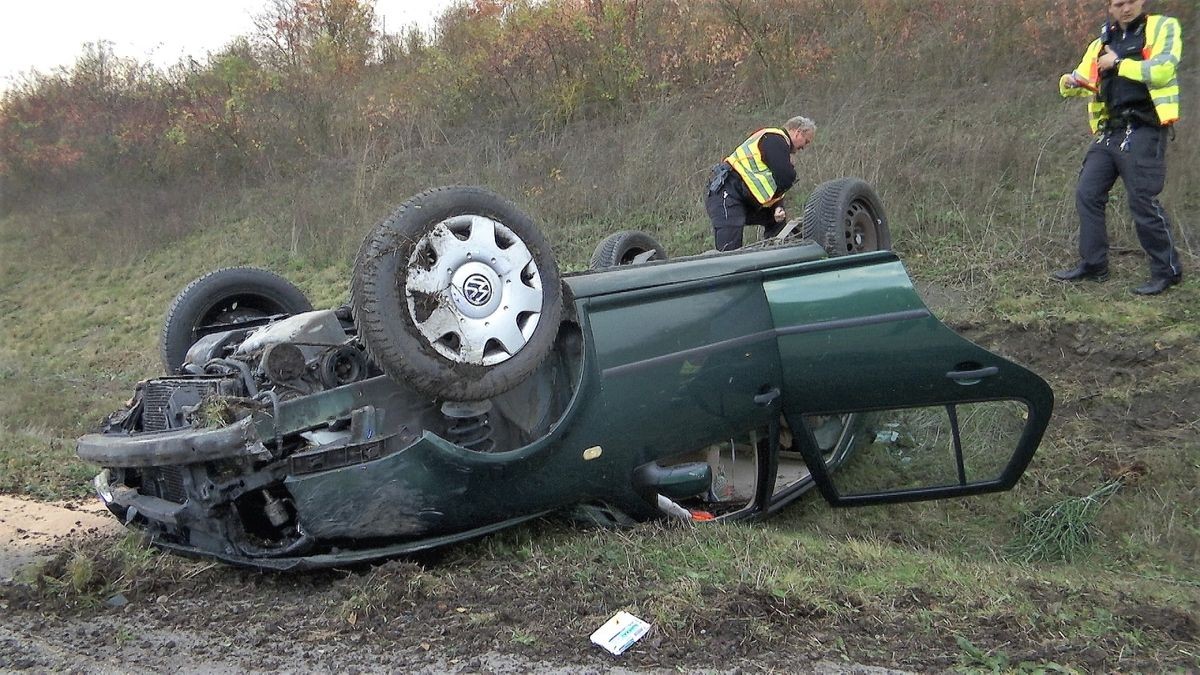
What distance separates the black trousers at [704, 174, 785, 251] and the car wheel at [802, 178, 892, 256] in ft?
3.99

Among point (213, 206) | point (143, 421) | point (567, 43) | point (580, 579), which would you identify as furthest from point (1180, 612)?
point (213, 206)

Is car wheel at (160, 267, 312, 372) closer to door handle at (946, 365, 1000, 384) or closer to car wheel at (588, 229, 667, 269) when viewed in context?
car wheel at (588, 229, 667, 269)

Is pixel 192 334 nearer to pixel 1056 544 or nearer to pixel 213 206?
pixel 1056 544

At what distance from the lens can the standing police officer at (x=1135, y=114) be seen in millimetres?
5270

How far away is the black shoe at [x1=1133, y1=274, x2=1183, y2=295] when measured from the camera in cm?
570

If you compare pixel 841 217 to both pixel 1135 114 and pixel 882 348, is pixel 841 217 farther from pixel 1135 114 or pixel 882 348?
pixel 1135 114

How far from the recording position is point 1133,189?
550 cm

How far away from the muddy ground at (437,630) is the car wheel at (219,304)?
1.11 m

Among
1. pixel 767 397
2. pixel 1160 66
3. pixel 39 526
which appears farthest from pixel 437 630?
pixel 1160 66

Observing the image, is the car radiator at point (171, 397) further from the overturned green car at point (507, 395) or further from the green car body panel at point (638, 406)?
the green car body panel at point (638, 406)

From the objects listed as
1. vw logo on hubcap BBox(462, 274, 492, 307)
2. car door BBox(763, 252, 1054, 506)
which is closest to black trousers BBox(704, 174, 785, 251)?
car door BBox(763, 252, 1054, 506)

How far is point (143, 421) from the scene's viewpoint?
350 centimetres

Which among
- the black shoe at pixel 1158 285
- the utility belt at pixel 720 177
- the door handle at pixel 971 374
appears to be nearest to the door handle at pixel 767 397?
the door handle at pixel 971 374

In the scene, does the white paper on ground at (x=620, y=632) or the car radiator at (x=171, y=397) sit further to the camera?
the car radiator at (x=171, y=397)
